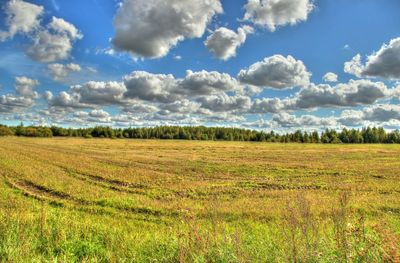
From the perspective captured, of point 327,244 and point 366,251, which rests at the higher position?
point 366,251

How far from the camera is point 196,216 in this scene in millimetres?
13297

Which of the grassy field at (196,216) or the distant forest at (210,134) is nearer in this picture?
the grassy field at (196,216)

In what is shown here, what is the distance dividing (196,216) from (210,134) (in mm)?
153311

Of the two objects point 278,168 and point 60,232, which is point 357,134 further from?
point 60,232

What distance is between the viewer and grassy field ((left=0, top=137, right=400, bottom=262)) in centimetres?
630

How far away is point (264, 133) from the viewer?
161125mm

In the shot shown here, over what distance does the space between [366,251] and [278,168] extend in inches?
1106

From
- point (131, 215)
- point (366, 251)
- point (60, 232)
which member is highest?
point (366, 251)

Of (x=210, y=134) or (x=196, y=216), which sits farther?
(x=210, y=134)

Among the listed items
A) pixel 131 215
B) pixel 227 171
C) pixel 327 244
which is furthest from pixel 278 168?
pixel 327 244

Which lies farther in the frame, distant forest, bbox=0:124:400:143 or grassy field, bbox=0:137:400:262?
distant forest, bbox=0:124:400:143

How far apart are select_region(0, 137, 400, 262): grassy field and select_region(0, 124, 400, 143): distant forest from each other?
119 meters

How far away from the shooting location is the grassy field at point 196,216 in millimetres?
6301

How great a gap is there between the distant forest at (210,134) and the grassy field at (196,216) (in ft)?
391
